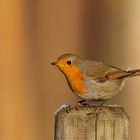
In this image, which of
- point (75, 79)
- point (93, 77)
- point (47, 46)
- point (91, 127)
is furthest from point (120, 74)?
point (47, 46)

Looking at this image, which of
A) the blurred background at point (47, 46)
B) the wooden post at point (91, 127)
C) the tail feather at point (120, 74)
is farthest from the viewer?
the blurred background at point (47, 46)

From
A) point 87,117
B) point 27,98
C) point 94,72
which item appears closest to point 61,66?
point 94,72

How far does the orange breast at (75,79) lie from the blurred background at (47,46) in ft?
6.25

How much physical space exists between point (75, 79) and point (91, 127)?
3.55ft

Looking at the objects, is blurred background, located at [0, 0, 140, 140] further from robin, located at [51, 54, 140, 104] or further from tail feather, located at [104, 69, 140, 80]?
tail feather, located at [104, 69, 140, 80]

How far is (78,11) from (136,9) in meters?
0.54

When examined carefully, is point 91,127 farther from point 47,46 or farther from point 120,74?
point 47,46

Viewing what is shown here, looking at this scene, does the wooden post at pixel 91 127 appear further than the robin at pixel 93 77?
No

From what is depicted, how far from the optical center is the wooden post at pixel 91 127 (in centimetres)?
275

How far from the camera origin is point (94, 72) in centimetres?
378

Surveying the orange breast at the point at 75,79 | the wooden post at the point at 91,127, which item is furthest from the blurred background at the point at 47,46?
the wooden post at the point at 91,127

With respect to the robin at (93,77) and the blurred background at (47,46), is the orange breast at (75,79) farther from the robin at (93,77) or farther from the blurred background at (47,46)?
the blurred background at (47,46)

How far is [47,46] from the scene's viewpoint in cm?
589

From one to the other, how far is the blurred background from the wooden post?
2.98 meters
